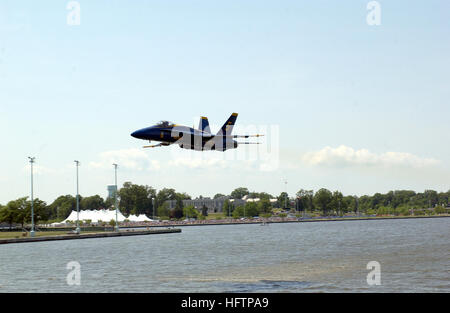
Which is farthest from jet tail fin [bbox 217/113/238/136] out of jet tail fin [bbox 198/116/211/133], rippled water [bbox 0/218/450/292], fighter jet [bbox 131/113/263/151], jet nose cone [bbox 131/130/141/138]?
rippled water [bbox 0/218/450/292]

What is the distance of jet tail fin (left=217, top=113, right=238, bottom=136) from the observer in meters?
55.3

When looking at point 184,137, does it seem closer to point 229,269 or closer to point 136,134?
point 136,134

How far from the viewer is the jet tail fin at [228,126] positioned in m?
55.3

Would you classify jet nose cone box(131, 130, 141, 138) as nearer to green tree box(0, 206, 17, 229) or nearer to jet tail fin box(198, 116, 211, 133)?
jet tail fin box(198, 116, 211, 133)

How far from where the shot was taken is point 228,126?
55.8 meters

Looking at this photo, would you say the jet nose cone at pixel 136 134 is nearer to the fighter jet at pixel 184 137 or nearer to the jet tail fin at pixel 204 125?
the fighter jet at pixel 184 137

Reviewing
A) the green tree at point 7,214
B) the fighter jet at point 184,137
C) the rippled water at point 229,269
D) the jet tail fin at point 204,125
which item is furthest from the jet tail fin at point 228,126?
the green tree at point 7,214

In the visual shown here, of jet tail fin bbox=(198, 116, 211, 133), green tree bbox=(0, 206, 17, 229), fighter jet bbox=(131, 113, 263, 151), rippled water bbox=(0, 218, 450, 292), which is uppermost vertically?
jet tail fin bbox=(198, 116, 211, 133)

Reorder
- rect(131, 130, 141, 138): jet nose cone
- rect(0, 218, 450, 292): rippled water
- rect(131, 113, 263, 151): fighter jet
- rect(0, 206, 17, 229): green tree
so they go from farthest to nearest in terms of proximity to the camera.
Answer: rect(0, 206, 17, 229): green tree, rect(0, 218, 450, 292): rippled water, rect(131, 130, 141, 138): jet nose cone, rect(131, 113, 263, 151): fighter jet

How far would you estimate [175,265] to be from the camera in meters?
104

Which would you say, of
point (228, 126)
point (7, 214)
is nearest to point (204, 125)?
point (228, 126)
